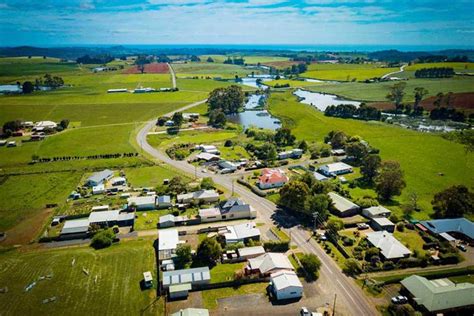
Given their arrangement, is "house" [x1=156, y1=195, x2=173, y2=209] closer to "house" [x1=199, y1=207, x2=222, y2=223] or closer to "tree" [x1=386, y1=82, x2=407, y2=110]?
"house" [x1=199, y1=207, x2=222, y2=223]

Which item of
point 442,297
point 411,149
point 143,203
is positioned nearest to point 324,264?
point 442,297

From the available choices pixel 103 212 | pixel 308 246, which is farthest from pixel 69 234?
pixel 308 246

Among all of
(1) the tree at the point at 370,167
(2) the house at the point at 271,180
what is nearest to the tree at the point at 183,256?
(2) the house at the point at 271,180

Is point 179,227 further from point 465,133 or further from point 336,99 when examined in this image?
point 336,99

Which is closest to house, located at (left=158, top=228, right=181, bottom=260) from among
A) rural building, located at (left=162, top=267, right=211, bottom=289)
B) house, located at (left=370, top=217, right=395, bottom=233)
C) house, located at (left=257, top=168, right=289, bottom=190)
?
rural building, located at (left=162, top=267, right=211, bottom=289)

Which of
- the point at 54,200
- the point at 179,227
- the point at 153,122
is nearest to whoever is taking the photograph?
the point at 179,227

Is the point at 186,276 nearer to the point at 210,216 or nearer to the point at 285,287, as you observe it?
the point at 285,287
